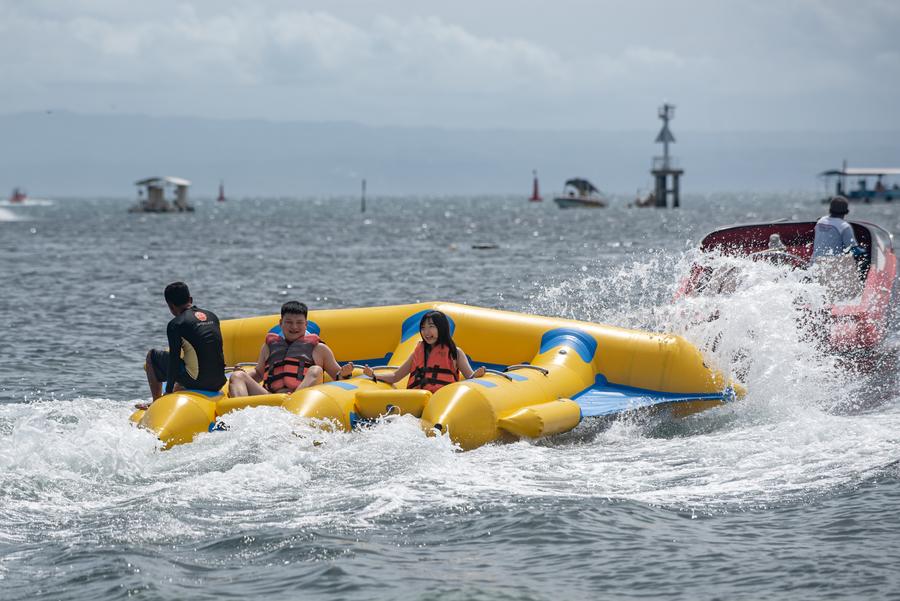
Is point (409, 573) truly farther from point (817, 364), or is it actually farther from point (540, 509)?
point (817, 364)

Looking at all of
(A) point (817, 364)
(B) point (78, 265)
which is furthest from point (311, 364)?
(B) point (78, 265)

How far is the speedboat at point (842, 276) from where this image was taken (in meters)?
12.3

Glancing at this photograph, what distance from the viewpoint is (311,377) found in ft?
29.8

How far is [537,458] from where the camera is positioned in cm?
841

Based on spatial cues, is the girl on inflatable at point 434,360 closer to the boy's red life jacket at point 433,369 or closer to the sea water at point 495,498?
the boy's red life jacket at point 433,369

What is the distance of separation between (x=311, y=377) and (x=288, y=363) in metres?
0.27

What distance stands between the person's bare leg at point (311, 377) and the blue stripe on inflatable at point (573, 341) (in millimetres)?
2109

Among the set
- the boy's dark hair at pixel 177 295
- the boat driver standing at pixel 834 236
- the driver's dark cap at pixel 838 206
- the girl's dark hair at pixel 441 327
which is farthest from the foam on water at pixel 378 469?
the driver's dark cap at pixel 838 206

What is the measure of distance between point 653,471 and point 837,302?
530 cm

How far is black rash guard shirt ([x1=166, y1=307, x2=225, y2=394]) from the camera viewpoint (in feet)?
29.0

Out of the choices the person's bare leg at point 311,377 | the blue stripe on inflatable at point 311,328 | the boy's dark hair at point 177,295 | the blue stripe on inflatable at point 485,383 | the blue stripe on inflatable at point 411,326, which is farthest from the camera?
the blue stripe on inflatable at point 311,328

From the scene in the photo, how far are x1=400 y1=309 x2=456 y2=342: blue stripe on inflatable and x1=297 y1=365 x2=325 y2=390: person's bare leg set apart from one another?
5.32ft

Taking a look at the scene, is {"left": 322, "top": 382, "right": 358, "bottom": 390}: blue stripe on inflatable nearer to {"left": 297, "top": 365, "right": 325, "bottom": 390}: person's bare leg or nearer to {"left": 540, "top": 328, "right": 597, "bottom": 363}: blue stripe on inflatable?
{"left": 297, "top": 365, "right": 325, "bottom": 390}: person's bare leg

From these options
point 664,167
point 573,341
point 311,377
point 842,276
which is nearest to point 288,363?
point 311,377
